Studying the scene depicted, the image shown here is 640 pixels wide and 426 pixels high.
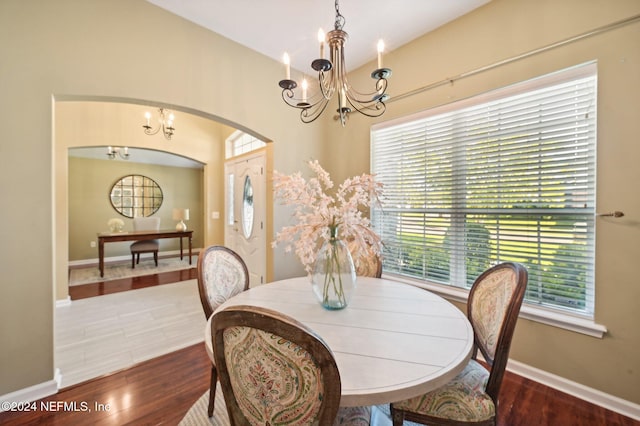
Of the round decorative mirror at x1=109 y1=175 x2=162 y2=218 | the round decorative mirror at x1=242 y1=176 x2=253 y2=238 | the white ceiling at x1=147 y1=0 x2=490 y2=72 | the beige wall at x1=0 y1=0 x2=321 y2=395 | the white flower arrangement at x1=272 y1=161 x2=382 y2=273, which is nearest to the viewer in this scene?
the white flower arrangement at x1=272 y1=161 x2=382 y2=273

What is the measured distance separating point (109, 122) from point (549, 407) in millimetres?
5973

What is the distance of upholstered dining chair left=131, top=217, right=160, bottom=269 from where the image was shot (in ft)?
18.0

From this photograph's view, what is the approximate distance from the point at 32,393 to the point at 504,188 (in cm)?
363

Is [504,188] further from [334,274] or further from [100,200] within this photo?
[100,200]

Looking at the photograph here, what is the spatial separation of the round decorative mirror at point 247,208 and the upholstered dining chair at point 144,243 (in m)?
2.95

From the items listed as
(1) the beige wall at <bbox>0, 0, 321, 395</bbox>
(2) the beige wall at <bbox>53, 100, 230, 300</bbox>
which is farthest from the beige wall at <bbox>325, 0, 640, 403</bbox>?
(2) the beige wall at <bbox>53, 100, 230, 300</bbox>

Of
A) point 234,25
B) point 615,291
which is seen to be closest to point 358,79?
point 234,25

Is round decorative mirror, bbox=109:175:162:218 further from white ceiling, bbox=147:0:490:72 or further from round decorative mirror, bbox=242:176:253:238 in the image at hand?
white ceiling, bbox=147:0:490:72

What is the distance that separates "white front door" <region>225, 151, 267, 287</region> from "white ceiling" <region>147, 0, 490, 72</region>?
144cm

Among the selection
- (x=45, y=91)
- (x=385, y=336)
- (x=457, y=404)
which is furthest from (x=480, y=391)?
(x=45, y=91)

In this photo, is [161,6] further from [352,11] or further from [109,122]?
[109,122]

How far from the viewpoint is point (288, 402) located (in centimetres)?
66

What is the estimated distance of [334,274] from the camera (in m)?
1.33

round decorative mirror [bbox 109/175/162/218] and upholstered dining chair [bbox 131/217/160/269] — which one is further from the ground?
round decorative mirror [bbox 109/175/162/218]
